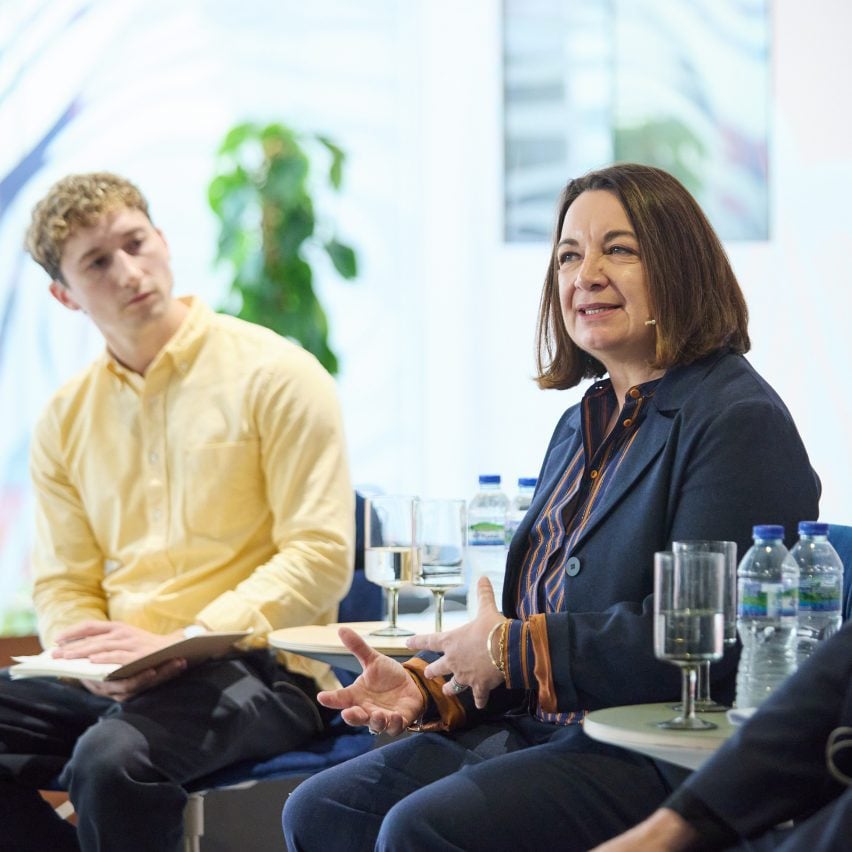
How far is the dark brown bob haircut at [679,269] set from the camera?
2037 millimetres

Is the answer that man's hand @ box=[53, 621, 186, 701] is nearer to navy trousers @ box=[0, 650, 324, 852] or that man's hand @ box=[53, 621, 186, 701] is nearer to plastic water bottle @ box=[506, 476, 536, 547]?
navy trousers @ box=[0, 650, 324, 852]

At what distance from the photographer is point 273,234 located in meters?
4.99

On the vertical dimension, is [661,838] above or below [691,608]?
below

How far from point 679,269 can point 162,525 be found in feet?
4.71

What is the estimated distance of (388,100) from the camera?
564 centimetres

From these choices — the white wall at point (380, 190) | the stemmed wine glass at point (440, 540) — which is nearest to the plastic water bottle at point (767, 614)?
the stemmed wine glass at point (440, 540)

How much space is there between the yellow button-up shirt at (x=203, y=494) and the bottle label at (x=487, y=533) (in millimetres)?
276

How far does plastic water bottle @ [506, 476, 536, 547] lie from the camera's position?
9.23 feet

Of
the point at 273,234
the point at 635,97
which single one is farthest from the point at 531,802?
the point at 635,97

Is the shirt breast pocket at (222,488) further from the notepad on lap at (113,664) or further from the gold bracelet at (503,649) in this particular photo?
the gold bracelet at (503,649)

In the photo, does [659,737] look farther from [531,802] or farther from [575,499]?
[575,499]

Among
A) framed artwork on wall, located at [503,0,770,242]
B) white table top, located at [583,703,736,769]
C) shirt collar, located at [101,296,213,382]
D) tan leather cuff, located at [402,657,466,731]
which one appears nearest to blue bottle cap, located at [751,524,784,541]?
white table top, located at [583,703,736,769]

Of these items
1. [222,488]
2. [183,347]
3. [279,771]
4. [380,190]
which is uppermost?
[380,190]

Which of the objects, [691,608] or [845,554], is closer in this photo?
[691,608]
